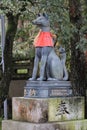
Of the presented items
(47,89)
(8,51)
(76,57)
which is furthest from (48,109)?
(8,51)

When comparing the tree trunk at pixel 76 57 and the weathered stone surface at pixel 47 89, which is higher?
the tree trunk at pixel 76 57

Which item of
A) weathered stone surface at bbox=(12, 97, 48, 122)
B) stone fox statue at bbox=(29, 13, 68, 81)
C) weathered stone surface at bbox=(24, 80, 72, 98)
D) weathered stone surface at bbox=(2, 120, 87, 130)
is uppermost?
stone fox statue at bbox=(29, 13, 68, 81)

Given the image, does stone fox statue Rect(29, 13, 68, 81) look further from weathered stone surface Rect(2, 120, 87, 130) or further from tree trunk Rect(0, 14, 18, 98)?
tree trunk Rect(0, 14, 18, 98)

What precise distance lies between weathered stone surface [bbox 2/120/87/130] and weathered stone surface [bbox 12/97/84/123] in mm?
100

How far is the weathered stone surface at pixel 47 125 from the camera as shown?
7.71m

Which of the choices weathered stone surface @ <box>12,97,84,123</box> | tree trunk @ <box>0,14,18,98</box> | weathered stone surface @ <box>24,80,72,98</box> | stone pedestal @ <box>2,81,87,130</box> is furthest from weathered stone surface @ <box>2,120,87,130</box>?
tree trunk @ <box>0,14,18,98</box>

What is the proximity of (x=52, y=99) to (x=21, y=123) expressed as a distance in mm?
771

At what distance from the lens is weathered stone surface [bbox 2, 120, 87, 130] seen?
7.71 metres

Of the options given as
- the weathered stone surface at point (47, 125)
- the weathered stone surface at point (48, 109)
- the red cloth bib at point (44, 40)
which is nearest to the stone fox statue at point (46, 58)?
the red cloth bib at point (44, 40)

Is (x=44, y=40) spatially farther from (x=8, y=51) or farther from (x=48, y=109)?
(x=8, y=51)

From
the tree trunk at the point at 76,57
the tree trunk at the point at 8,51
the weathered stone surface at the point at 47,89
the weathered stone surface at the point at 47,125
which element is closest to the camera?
the weathered stone surface at the point at 47,125

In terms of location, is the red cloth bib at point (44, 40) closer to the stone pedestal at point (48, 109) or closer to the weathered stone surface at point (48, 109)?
the stone pedestal at point (48, 109)

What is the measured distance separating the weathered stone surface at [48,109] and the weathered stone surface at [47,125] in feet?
0.33

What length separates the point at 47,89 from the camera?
7.93 metres
